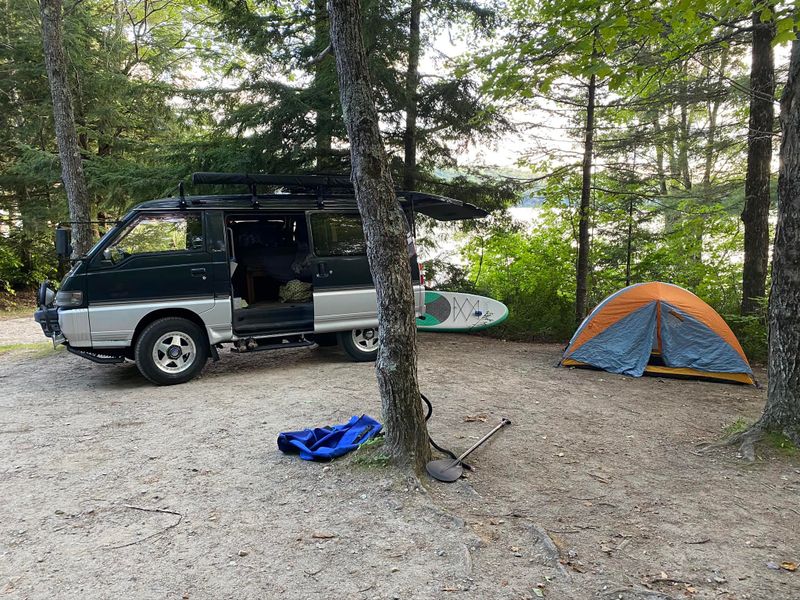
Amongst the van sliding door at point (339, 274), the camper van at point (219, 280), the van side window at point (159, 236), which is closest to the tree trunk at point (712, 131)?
the camper van at point (219, 280)

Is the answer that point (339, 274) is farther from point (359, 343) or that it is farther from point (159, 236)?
point (159, 236)

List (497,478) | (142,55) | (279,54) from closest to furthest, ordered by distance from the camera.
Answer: (497,478), (279,54), (142,55)

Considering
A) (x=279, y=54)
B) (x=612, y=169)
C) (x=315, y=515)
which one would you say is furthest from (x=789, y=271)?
(x=279, y=54)

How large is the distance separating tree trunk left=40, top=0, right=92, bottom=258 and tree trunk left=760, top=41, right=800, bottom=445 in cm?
927

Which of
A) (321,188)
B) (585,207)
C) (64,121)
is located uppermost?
(64,121)

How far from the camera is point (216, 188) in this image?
9.09 metres

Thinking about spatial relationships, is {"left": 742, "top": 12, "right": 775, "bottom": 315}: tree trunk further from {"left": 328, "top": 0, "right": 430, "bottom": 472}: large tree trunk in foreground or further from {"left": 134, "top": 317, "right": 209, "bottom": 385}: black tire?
{"left": 134, "top": 317, "right": 209, "bottom": 385}: black tire

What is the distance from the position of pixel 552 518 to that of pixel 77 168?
30.2 feet

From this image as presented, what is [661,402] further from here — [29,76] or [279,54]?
[29,76]

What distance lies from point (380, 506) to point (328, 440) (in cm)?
104

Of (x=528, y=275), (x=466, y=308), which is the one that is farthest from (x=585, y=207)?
(x=466, y=308)

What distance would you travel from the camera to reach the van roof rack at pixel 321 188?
6336 millimetres

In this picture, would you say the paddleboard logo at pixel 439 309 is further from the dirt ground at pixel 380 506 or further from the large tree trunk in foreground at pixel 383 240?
the large tree trunk in foreground at pixel 383 240

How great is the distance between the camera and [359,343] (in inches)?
301
